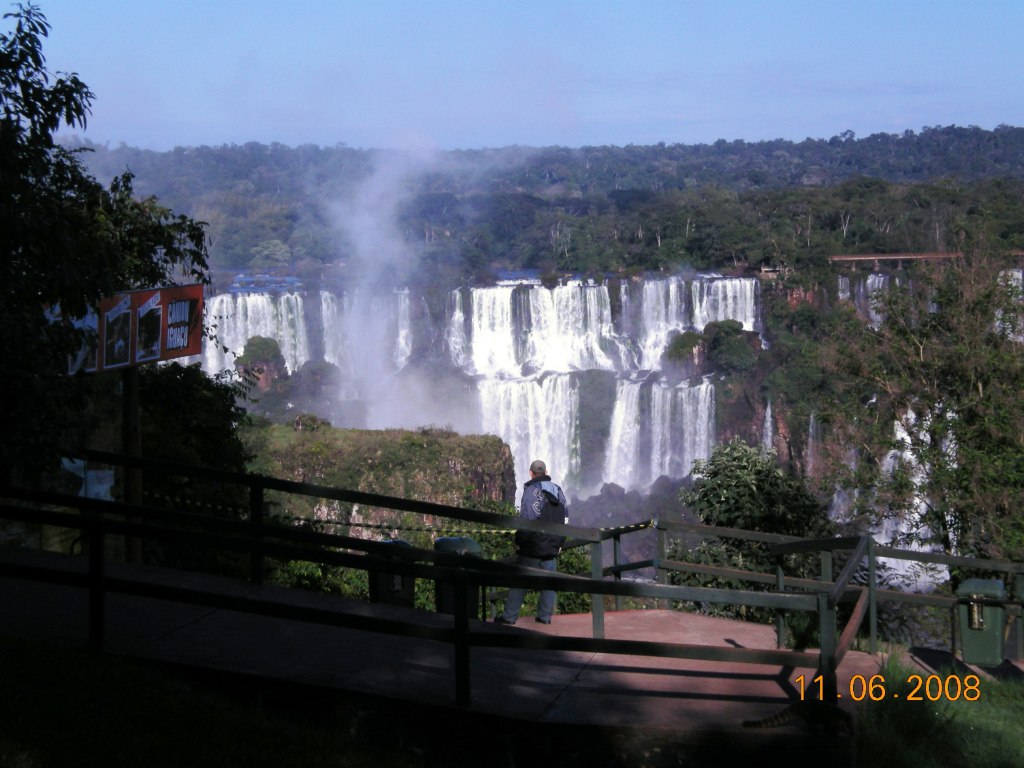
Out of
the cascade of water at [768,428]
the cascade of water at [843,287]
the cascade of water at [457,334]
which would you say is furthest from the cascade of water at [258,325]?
the cascade of water at [843,287]

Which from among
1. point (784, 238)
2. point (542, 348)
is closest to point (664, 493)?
point (542, 348)

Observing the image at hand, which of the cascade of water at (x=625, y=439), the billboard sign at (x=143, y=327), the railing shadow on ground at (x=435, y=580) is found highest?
the billboard sign at (x=143, y=327)

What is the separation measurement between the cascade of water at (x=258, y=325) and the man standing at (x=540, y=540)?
52.3 m

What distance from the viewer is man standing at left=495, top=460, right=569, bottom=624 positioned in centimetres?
765

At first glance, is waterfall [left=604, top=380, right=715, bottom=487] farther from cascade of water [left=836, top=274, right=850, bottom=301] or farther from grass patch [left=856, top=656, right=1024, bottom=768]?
grass patch [left=856, top=656, right=1024, bottom=768]

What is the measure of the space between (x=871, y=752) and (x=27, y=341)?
4144 mm

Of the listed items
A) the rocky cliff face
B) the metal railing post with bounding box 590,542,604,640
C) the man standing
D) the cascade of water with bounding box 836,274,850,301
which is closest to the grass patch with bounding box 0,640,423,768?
the metal railing post with bounding box 590,542,604,640

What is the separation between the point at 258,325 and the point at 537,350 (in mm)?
16362

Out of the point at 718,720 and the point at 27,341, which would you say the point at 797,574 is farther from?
the point at 27,341

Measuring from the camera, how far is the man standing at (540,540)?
7.65 metres

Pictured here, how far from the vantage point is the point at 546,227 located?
103688 millimetres

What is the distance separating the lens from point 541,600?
7926 mm

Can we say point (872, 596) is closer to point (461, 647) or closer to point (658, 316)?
point (461, 647)

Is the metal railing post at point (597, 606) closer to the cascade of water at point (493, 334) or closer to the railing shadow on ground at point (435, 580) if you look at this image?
the railing shadow on ground at point (435, 580)
